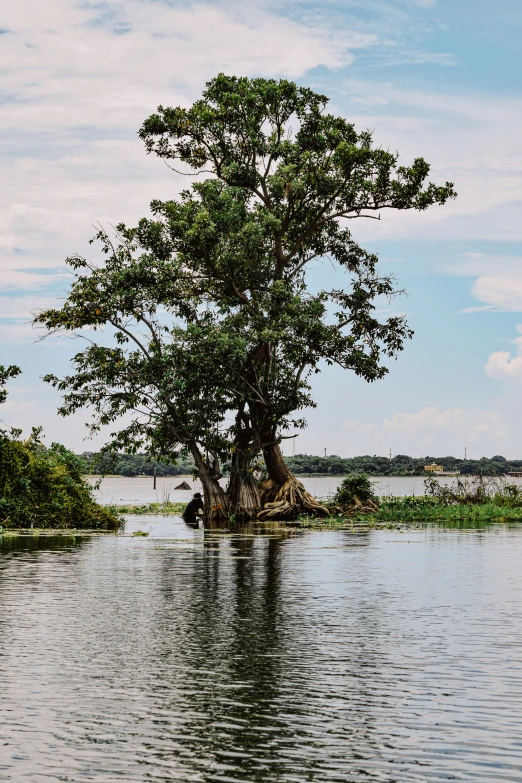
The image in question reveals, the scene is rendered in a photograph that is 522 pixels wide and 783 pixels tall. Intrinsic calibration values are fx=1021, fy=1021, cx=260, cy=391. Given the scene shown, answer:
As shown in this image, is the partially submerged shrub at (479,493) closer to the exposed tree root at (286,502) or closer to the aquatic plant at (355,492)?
the aquatic plant at (355,492)

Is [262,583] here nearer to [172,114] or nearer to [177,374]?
[177,374]

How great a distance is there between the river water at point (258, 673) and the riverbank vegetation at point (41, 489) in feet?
35.6

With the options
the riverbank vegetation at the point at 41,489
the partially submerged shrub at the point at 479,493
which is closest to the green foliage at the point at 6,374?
the riverbank vegetation at the point at 41,489

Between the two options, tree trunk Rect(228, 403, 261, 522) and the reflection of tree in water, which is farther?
tree trunk Rect(228, 403, 261, 522)

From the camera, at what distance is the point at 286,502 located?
1697 inches

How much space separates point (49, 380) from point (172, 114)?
40.6ft

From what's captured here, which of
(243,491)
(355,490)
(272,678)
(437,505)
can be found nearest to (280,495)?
(243,491)

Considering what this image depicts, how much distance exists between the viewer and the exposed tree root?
42.5m

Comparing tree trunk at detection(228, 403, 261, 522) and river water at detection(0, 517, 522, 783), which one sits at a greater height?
tree trunk at detection(228, 403, 261, 522)

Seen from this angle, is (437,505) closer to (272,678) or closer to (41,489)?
(41,489)

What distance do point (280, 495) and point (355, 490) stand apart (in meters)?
4.64

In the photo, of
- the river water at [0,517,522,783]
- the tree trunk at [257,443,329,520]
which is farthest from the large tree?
the river water at [0,517,522,783]

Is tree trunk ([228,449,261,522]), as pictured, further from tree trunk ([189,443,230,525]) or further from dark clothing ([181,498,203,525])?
dark clothing ([181,498,203,525])

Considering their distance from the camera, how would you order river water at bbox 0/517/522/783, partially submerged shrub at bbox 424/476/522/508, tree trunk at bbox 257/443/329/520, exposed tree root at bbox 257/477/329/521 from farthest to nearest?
partially submerged shrub at bbox 424/476/522/508
tree trunk at bbox 257/443/329/520
exposed tree root at bbox 257/477/329/521
river water at bbox 0/517/522/783
